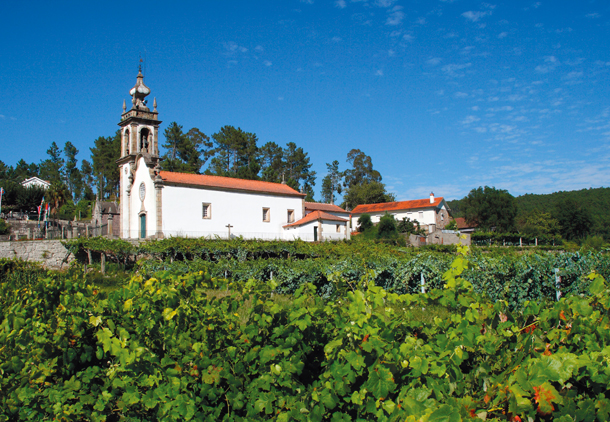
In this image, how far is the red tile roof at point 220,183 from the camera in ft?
111

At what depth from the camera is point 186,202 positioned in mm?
33656

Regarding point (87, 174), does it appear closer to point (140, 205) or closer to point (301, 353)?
point (140, 205)

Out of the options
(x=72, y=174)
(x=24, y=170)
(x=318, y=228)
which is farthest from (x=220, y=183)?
(x=24, y=170)

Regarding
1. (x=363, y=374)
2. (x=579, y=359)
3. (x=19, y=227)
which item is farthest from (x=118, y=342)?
(x=19, y=227)

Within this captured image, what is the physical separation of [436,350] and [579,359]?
27.0 inches

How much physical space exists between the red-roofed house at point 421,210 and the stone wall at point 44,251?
43.7m

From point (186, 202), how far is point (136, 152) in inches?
297

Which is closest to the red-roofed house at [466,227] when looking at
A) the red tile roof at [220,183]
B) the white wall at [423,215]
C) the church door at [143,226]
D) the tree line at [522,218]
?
the tree line at [522,218]

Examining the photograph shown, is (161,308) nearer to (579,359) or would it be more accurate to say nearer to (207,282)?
(207,282)

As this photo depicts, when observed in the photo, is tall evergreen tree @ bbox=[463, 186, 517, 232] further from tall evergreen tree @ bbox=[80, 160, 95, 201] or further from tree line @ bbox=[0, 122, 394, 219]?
tall evergreen tree @ bbox=[80, 160, 95, 201]

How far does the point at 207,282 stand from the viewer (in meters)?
3.40

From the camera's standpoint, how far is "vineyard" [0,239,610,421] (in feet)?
6.31

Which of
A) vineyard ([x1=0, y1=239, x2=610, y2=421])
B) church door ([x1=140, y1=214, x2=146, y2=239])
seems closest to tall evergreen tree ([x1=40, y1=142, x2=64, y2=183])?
church door ([x1=140, y1=214, x2=146, y2=239])

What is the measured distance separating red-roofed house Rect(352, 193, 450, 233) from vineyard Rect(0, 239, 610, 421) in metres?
56.2
